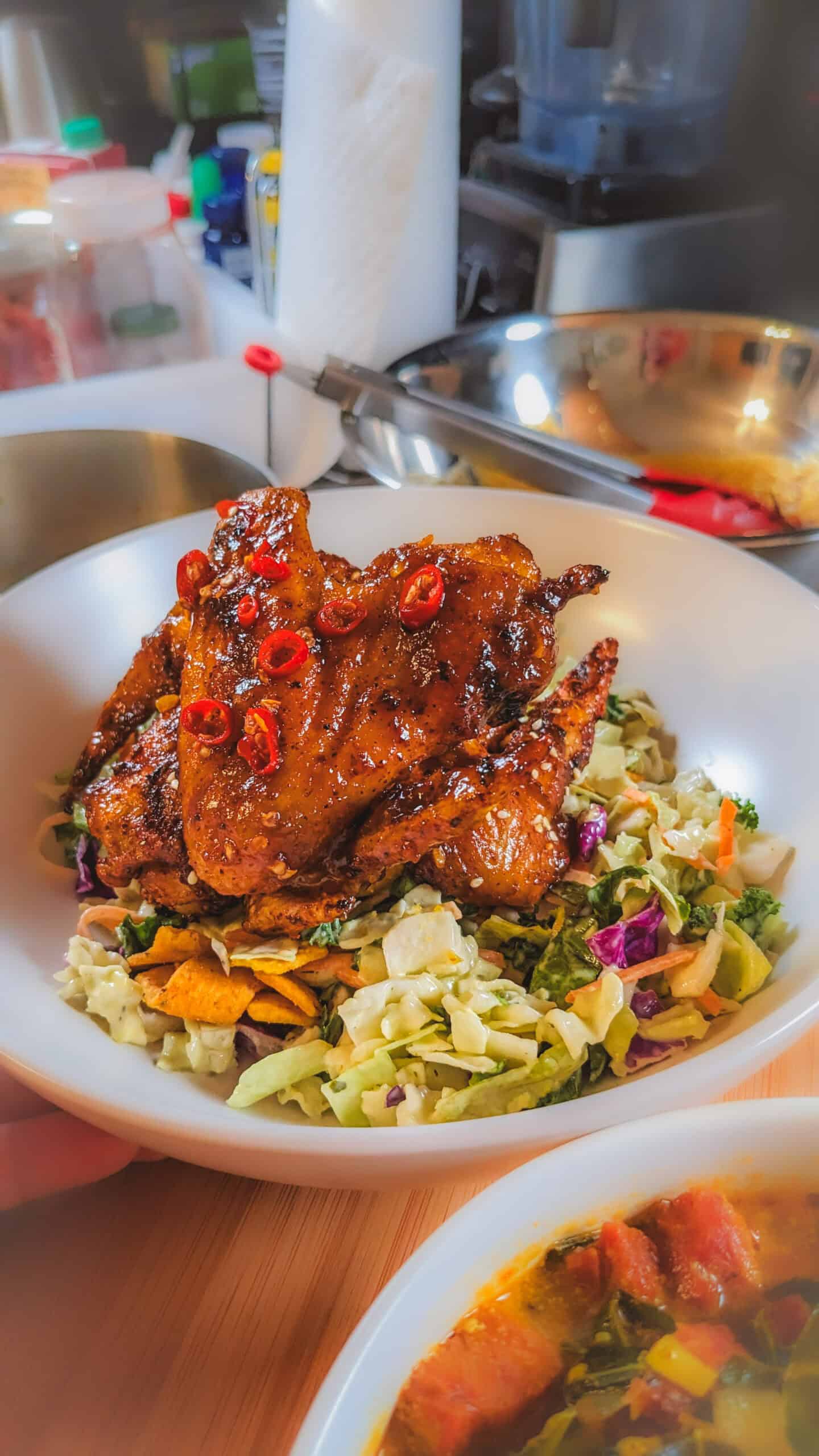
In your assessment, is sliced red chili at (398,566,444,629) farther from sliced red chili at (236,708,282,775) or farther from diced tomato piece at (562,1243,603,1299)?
diced tomato piece at (562,1243,603,1299)

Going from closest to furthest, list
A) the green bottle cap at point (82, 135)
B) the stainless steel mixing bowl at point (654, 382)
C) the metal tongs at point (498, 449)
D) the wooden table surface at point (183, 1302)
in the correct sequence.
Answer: the wooden table surface at point (183, 1302) → the metal tongs at point (498, 449) → the stainless steel mixing bowl at point (654, 382) → the green bottle cap at point (82, 135)

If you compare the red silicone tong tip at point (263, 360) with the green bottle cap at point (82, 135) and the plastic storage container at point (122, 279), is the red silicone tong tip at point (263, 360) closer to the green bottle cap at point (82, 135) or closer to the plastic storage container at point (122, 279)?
the plastic storage container at point (122, 279)

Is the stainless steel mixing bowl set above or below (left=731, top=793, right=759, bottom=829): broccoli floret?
above

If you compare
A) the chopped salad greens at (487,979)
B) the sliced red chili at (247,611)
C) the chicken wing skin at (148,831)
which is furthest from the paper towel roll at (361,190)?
the chopped salad greens at (487,979)

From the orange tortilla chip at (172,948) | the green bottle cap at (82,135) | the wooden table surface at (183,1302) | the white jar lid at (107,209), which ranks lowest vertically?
the wooden table surface at (183,1302)

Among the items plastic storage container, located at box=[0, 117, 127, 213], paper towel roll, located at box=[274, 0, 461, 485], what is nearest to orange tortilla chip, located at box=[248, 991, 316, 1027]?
paper towel roll, located at box=[274, 0, 461, 485]

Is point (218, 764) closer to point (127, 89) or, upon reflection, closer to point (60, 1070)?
point (60, 1070)

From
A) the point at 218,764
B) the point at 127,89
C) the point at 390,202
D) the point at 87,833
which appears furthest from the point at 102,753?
the point at 127,89
